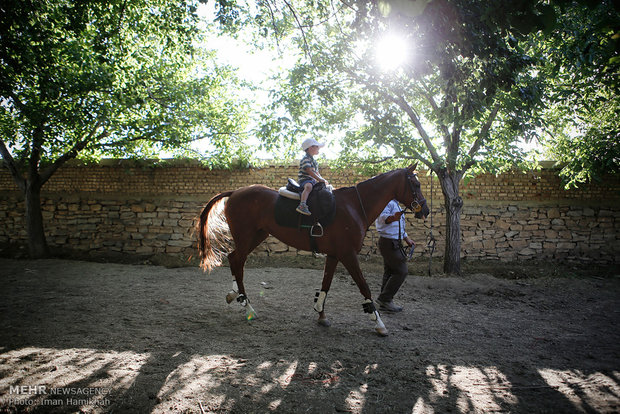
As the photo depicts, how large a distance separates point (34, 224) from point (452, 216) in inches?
460

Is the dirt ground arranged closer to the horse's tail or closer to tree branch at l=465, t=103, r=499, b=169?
the horse's tail

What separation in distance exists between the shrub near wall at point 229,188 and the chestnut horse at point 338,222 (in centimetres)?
471

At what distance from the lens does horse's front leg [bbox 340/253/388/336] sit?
4355 mm

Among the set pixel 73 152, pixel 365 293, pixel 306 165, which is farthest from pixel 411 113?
pixel 73 152

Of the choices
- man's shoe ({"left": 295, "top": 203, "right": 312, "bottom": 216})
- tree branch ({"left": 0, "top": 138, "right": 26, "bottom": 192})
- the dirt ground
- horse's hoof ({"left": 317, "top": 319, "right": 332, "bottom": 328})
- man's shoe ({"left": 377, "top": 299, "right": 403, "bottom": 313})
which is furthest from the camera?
tree branch ({"left": 0, "top": 138, "right": 26, "bottom": 192})

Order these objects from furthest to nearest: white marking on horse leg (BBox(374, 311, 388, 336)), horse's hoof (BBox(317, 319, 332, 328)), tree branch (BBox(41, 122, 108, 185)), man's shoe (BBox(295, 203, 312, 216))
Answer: tree branch (BBox(41, 122, 108, 185))
horse's hoof (BBox(317, 319, 332, 328))
man's shoe (BBox(295, 203, 312, 216))
white marking on horse leg (BBox(374, 311, 388, 336))

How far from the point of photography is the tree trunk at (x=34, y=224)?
9766mm

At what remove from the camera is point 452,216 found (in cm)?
827

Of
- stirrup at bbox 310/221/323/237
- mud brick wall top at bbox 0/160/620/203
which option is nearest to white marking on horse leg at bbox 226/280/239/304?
stirrup at bbox 310/221/323/237

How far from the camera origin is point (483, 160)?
23.5 ft

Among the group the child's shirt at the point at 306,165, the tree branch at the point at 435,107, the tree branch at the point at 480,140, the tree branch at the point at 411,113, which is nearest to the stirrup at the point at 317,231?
the child's shirt at the point at 306,165

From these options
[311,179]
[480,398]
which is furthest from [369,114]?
[480,398]

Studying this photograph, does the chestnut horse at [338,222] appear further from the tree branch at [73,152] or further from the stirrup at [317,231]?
the tree branch at [73,152]

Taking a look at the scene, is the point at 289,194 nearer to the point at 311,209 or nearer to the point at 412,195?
the point at 311,209
